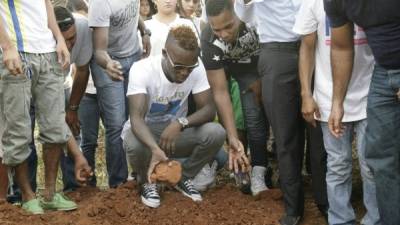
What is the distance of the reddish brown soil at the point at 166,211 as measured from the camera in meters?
4.52

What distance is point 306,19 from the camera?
14.0ft

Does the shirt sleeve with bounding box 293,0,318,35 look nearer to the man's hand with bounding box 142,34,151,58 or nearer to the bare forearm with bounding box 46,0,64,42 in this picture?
the bare forearm with bounding box 46,0,64,42

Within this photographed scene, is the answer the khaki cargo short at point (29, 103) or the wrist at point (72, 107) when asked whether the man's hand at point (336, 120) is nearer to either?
the khaki cargo short at point (29, 103)

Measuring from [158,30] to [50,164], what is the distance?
194 cm

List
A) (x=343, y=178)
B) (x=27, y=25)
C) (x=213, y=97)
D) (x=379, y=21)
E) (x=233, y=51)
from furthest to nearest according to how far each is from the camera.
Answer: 1. (x=233, y=51)
2. (x=213, y=97)
3. (x=27, y=25)
4. (x=343, y=178)
5. (x=379, y=21)

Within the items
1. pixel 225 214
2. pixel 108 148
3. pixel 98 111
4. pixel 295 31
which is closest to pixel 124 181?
pixel 108 148

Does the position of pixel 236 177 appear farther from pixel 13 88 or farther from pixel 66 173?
pixel 13 88

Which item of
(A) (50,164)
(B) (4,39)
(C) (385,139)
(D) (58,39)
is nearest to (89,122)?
(A) (50,164)

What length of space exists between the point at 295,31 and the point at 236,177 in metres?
1.52

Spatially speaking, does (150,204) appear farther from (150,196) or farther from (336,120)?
(336,120)

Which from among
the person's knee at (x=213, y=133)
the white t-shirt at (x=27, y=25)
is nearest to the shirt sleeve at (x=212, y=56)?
the person's knee at (x=213, y=133)

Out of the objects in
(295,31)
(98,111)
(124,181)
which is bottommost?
(124,181)

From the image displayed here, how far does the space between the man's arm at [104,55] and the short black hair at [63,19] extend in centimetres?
20

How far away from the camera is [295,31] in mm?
4328
